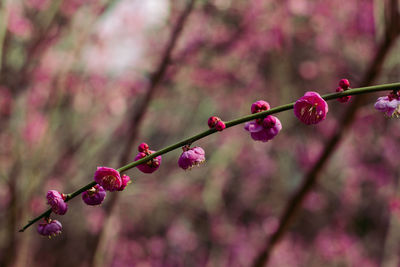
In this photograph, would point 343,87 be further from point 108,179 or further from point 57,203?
point 57,203

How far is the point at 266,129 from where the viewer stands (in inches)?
43.4

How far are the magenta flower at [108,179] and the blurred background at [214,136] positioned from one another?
280 cm

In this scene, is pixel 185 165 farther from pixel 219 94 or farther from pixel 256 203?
pixel 256 203

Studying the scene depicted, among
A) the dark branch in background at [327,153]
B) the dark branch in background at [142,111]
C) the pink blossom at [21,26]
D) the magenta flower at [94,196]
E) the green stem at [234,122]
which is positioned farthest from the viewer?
the pink blossom at [21,26]

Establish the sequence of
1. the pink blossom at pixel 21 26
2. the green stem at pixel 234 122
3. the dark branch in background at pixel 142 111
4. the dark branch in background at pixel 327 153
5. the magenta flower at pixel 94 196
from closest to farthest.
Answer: the green stem at pixel 234 122
the magenta flower at pixel 94 196
the dark branch in background at pixel 327 153
the dark branch in background at pixel 142 111
the pink blossom at pixel 21 26

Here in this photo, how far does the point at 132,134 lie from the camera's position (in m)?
2.75

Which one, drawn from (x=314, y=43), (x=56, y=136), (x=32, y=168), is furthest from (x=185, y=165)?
(x=314, y=43)

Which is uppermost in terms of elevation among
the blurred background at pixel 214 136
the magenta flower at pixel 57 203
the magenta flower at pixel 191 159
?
the blurred background at pixel 214 136

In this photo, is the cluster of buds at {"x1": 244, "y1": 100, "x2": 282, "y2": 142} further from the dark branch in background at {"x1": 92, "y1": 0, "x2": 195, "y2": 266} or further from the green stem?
the dark branch in background at {"x1": 92, "y1": 0, "x2": 195, "y2": 266}

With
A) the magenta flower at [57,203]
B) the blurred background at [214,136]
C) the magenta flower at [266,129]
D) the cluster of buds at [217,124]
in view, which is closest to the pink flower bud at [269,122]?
the magenta flower at [266,129]

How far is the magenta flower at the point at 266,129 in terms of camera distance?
43.0 inches

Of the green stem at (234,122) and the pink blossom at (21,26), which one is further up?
the pink blossom at (21,26)

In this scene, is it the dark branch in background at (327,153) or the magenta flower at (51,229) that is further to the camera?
the dark branch in background at (327,153)

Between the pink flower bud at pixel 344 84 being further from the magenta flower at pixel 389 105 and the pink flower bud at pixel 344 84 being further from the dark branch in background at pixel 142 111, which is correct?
the dark branch in background at pixel 142 111
